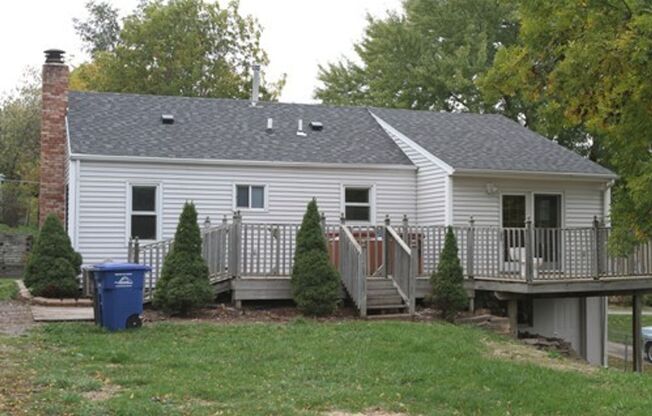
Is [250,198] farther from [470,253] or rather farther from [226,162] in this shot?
[470,253]

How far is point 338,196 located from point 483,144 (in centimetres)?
415

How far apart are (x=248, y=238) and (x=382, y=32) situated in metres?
23.6

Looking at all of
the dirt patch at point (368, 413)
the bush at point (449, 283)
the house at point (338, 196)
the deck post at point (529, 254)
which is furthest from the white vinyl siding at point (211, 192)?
the dirt patch at point (368, 413)

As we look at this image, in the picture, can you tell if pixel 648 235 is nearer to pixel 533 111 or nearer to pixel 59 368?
pixel 59 368

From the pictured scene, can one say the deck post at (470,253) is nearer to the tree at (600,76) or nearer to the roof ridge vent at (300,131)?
the tree at (600,76)

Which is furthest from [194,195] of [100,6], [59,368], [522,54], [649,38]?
[100,6]

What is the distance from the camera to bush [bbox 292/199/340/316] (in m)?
14.7

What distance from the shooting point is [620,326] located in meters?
30.4

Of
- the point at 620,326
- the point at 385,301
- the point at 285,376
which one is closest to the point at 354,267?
the point at 385,301

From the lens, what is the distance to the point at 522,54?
13250 millimetres

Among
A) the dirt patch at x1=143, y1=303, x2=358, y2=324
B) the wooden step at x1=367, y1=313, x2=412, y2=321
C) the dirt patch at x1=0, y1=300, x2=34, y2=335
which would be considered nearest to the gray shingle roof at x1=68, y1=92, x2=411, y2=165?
the dirt patch at x1=0, y1=300, x2=34, y2=335

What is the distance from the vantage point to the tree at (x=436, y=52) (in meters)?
34.7

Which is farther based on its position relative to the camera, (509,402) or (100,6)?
(100,6)

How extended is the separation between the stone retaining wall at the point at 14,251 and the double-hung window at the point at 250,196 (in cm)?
1189
